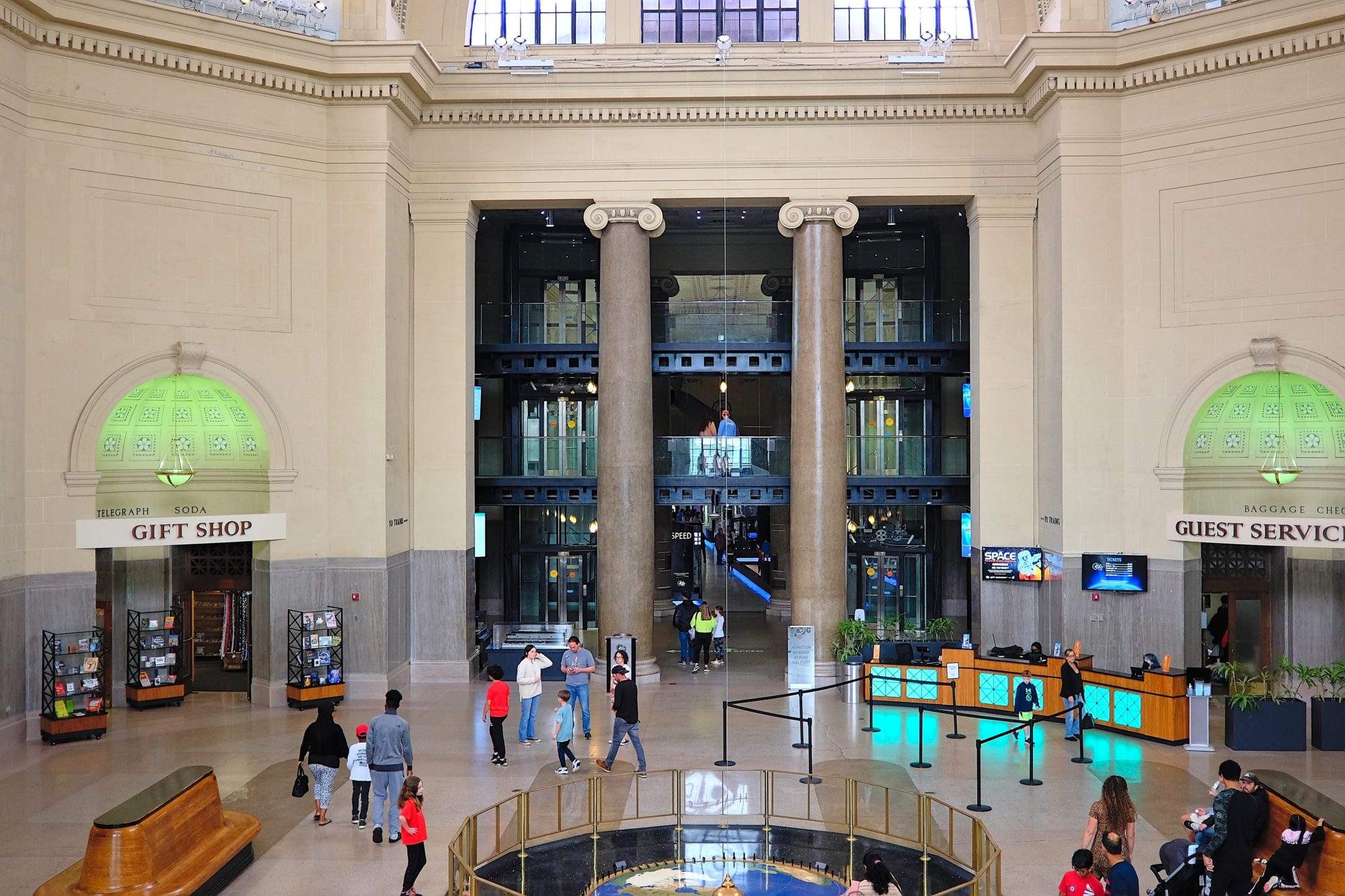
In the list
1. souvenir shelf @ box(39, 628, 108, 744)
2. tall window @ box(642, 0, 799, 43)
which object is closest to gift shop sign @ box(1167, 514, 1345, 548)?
tall window @ box(642, 0, 799, 43)

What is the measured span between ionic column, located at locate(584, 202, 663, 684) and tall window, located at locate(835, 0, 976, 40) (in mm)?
5321

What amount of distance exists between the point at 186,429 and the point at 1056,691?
15007 mm

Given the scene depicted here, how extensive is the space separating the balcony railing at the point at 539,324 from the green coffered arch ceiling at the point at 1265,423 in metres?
12.2

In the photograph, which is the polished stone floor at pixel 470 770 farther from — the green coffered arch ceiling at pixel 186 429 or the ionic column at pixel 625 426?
the green coffered arch ceiling at pixel 186 429

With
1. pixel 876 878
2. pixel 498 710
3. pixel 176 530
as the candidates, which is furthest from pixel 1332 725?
pixel 176 530

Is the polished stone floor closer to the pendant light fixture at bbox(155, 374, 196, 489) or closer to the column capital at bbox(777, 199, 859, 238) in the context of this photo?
the pendant light fixture at bbox(155, 374, 196, 489)

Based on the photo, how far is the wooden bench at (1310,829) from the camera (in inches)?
354

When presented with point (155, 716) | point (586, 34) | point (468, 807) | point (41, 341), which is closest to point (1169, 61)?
point (586, 34)

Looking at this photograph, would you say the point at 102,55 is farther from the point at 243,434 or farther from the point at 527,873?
the point at 527,873

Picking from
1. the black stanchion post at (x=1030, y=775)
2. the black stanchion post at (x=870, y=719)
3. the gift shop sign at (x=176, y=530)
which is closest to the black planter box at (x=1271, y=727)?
the black stanchion post at (x=1030, y=775)

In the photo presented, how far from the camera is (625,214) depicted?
2056 centimetres

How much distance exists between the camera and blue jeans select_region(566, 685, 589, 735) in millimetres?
15125

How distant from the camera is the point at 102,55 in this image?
54.1 ft

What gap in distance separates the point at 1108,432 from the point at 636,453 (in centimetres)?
Answer: 846
